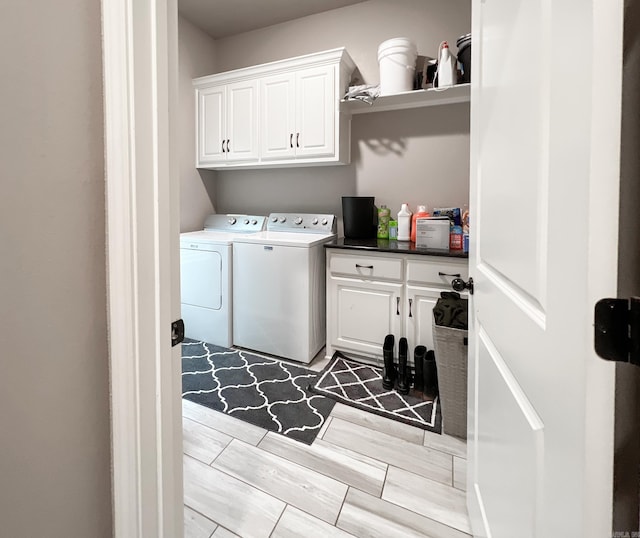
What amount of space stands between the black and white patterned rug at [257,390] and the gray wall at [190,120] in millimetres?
1333

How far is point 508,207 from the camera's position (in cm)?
72

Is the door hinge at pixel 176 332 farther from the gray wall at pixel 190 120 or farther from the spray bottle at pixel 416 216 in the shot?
the gray wall at pixel 190 120

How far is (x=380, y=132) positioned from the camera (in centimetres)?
270

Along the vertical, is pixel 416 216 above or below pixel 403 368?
above

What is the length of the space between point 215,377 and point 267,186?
1.81m

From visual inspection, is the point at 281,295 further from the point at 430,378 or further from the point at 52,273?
→ the point at 52,273

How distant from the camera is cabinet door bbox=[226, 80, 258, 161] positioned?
2787mm

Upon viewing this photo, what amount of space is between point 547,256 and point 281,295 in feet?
6.63

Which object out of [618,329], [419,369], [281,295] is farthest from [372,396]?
[618,329]

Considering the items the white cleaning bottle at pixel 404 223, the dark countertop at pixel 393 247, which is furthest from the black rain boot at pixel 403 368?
the white cleaning bottle at pixel 404 223

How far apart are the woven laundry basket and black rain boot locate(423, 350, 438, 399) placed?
0.31 meters

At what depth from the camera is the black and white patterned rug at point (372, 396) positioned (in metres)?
1.81

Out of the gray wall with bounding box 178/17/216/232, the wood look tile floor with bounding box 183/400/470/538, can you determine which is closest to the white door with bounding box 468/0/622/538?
the wood look tile floor with bounding box 183/400/470/538

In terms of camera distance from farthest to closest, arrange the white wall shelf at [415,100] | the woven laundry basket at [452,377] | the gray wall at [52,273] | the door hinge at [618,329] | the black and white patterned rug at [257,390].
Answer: the white wall shelf at [415,100], the black and white patterned rug at [257,390], the woven laundry basket at [452,377], the gray wall at [52,273], the door hinge at [618,329]
